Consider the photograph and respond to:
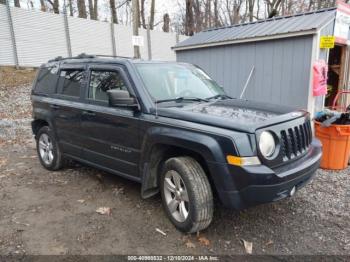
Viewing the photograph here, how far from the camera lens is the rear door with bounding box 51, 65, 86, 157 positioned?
4.43 m

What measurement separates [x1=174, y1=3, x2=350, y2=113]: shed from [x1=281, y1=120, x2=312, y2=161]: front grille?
4.08 meters

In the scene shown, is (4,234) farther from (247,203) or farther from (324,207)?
(324,207)

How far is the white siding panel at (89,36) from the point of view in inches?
615

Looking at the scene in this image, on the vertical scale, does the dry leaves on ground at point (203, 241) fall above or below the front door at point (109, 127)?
below

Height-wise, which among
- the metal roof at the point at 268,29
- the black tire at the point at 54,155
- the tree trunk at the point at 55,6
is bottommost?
the black tire at the point at 54,155

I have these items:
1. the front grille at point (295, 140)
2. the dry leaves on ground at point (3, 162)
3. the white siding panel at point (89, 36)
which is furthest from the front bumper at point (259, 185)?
the white siding panel at point (89, 36)

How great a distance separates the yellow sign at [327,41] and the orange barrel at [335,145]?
97.2 inches

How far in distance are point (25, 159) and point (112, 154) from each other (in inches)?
122

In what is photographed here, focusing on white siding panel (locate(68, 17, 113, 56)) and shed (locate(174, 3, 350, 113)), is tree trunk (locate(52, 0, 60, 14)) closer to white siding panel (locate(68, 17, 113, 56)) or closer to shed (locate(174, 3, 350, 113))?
white siding panel (locate(68, 17, 113, 56))

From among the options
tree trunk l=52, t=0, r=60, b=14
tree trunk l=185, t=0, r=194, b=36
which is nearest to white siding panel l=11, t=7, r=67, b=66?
tree trunk l=52, t=0, r=60, b=14

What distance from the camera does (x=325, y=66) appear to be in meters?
7.12

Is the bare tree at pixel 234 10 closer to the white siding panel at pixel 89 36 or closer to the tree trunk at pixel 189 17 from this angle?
the tree trunk at pixel 189 17

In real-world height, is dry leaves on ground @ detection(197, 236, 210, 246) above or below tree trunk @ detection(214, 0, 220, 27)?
below

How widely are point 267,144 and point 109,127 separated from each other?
2023mm
